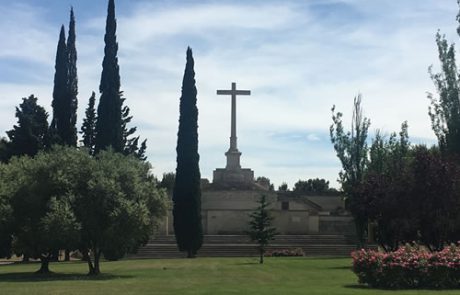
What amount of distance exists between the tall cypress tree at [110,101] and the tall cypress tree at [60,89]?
373 centimetres

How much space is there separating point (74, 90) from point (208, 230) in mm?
16671

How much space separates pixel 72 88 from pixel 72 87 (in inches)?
3.0

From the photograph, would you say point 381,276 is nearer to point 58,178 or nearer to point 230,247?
point 58,178

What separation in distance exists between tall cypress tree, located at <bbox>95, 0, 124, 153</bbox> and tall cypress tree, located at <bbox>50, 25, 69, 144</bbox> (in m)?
3.73

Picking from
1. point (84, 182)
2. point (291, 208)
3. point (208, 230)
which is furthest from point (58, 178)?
point (291, 208)

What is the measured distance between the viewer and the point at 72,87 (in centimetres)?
4778

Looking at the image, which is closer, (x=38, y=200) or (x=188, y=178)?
(x=38, y=200)

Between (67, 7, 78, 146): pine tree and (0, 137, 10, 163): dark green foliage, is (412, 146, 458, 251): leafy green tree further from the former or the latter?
(0, 137, 10, 163): dark green foliage

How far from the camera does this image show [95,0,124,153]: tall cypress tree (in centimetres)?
4406

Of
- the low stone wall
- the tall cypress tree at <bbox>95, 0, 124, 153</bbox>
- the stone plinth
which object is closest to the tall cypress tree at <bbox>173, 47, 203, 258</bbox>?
the tall cypress tree at <bbox>95, 0, 124, 153</bbox>

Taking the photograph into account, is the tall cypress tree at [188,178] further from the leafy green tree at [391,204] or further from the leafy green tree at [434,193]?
the leafy green tree at [434,193]

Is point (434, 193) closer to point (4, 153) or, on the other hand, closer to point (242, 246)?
point (242, 246)

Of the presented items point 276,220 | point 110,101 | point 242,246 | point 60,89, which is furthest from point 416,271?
point 276,220

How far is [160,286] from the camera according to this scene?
2047 centimetres
